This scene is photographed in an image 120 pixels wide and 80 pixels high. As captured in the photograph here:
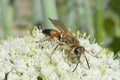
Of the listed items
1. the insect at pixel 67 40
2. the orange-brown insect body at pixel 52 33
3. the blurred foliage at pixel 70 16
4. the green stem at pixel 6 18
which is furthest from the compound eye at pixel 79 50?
the green stem at pixel 6 18

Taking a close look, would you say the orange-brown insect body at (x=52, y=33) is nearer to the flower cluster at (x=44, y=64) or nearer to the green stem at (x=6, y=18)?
the flower cluster at (x=44, y=64)

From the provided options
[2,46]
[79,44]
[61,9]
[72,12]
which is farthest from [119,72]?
[61,9]

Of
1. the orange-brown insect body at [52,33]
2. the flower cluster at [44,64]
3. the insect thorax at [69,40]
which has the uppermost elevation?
the orange-brown insect body at [52,33]

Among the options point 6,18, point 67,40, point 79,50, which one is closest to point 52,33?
point 67,40

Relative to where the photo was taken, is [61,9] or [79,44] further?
[61,9]

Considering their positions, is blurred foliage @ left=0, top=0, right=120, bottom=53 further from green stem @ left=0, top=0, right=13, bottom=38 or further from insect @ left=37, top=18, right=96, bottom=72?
insect @ left=37, top=18, right=96, bottom=72

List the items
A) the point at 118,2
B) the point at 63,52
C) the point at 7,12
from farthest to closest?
the point at 118,2 → the point at 7,12 → the point at 63,52

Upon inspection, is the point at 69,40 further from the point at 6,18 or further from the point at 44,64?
the point at 6,18

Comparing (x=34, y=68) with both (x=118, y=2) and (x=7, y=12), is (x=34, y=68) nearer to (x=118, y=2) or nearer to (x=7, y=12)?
(x=7, y=12)
